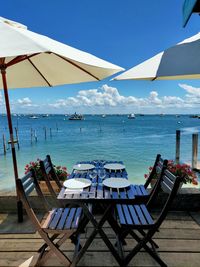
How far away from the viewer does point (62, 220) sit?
2139 mm

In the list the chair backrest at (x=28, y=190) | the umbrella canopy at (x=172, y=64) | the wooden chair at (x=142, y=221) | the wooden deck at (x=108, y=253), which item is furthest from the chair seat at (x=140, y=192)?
the umbrella canopy at (x=172, y=64)

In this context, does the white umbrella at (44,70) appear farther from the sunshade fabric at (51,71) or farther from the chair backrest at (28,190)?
the chair backrest at (28,190)

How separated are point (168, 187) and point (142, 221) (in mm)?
394

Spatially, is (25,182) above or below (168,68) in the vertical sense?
below

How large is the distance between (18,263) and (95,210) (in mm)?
1237

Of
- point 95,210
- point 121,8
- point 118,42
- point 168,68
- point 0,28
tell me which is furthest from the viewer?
point 118,42

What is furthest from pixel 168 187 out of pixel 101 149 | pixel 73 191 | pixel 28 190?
pixel 101 149

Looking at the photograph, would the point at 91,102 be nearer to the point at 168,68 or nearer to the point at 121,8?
the point at 121,8

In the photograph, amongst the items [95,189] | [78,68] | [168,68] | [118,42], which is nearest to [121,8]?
[118,42]

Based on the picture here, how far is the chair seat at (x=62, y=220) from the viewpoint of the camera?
6.55ft

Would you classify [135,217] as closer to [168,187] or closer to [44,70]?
[168,187]

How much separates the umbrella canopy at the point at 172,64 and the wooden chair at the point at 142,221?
97cm

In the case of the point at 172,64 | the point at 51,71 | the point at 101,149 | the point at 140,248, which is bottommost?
the point at 101,149

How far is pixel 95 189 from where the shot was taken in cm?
220
